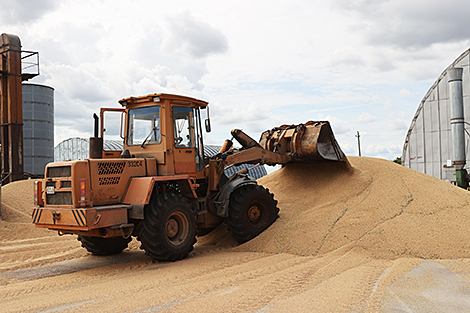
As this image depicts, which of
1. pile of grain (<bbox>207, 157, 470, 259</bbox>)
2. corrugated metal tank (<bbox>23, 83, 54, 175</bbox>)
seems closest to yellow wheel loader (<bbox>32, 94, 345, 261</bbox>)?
pile of grain (<bbox>207, 157, 470, 259</bbox>)

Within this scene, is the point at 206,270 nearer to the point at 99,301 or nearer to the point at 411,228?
the point at 99,301

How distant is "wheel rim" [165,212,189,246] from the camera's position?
7.37 m

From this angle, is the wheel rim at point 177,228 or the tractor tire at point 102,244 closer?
the wheel rim at point 177,228

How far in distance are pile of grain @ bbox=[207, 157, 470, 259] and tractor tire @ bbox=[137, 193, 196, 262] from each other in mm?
1322

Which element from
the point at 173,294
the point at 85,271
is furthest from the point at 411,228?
the point at 85,271

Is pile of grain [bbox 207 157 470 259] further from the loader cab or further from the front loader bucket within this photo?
the loader cab

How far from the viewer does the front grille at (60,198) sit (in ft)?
22.3

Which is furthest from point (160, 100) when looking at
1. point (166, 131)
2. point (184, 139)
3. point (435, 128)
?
point (435, 128)

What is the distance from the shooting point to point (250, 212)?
881 cm

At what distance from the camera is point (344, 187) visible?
9758 millimetres

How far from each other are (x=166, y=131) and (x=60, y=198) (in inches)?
86.8

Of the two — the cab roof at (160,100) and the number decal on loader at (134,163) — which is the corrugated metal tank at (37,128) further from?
the number decal on loader at (134,163)

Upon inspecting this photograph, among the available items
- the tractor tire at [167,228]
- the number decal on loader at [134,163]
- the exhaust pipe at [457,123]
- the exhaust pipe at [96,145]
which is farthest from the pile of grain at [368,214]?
the exhaust pipe at [457,123]

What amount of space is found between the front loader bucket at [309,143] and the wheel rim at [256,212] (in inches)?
71.5
